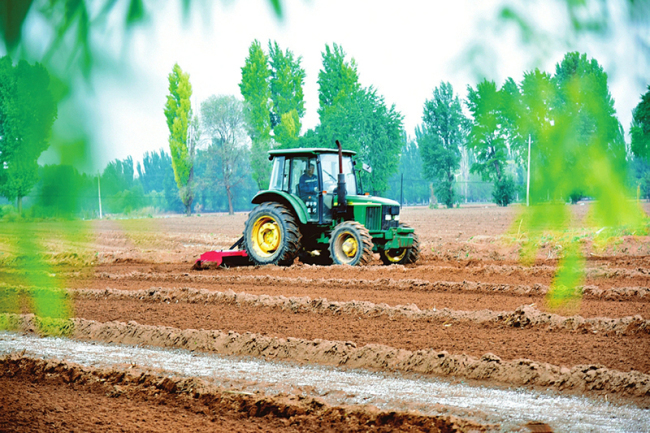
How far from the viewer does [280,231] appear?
41.0 ft

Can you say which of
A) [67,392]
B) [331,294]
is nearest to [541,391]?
[67,392]

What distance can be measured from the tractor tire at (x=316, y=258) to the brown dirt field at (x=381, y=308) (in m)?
1.18

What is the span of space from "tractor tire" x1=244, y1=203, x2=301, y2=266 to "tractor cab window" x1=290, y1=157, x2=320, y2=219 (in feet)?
1.40

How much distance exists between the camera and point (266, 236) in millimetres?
13234

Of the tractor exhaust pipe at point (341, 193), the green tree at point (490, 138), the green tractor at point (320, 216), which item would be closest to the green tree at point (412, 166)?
the green tree at point (490, 138)

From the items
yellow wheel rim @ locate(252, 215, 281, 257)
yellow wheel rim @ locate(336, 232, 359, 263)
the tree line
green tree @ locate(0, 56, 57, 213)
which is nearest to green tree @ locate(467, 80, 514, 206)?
the tree line

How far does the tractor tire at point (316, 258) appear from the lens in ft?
44.4

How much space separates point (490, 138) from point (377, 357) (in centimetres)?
478

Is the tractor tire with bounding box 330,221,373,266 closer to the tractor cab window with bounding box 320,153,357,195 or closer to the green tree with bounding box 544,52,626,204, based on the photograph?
the tractor cab window with bounding box 320,153,357,195

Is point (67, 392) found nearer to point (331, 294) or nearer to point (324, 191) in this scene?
point (331, 294)

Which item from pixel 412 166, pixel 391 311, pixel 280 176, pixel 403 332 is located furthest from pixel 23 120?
pixel 280 176

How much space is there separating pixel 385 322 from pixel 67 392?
3.78m

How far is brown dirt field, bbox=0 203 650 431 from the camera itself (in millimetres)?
4238

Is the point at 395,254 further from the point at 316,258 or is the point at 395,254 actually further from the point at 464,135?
the point at 464,135
